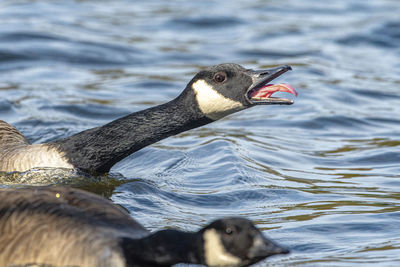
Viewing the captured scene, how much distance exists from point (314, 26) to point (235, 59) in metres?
4.14

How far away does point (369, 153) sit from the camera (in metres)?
9.83

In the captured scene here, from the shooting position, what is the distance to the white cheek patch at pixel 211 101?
24.1ft

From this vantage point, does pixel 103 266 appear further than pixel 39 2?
No

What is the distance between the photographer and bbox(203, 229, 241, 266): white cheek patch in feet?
15.3

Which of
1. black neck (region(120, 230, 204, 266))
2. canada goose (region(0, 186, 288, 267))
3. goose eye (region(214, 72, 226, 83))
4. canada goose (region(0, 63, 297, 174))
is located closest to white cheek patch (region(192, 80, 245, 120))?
canada goose (region(0, 63, 297, 174))

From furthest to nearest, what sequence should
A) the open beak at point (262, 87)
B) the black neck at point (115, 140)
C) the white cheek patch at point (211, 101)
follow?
the black neck at point (115, 140) < the white cheek patch at point (211, 101) < the open beak at point (262, 87)

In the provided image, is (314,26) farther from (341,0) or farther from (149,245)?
(149,245)

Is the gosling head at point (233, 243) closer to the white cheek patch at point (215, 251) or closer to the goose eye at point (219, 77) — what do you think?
the white cheek patch at point (215, 251)

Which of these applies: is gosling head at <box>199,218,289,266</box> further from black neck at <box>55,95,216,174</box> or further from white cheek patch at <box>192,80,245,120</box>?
black neck at <box>55,95,216,174</box>

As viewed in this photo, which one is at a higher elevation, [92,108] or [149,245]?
[149,245]

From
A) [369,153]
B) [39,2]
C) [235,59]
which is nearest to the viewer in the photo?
[369,153]

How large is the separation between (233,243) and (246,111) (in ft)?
25.3

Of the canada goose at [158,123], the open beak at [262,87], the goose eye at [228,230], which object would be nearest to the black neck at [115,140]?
the canada goose at [158,123]

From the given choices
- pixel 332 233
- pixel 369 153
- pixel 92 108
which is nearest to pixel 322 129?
pixel 369 153
